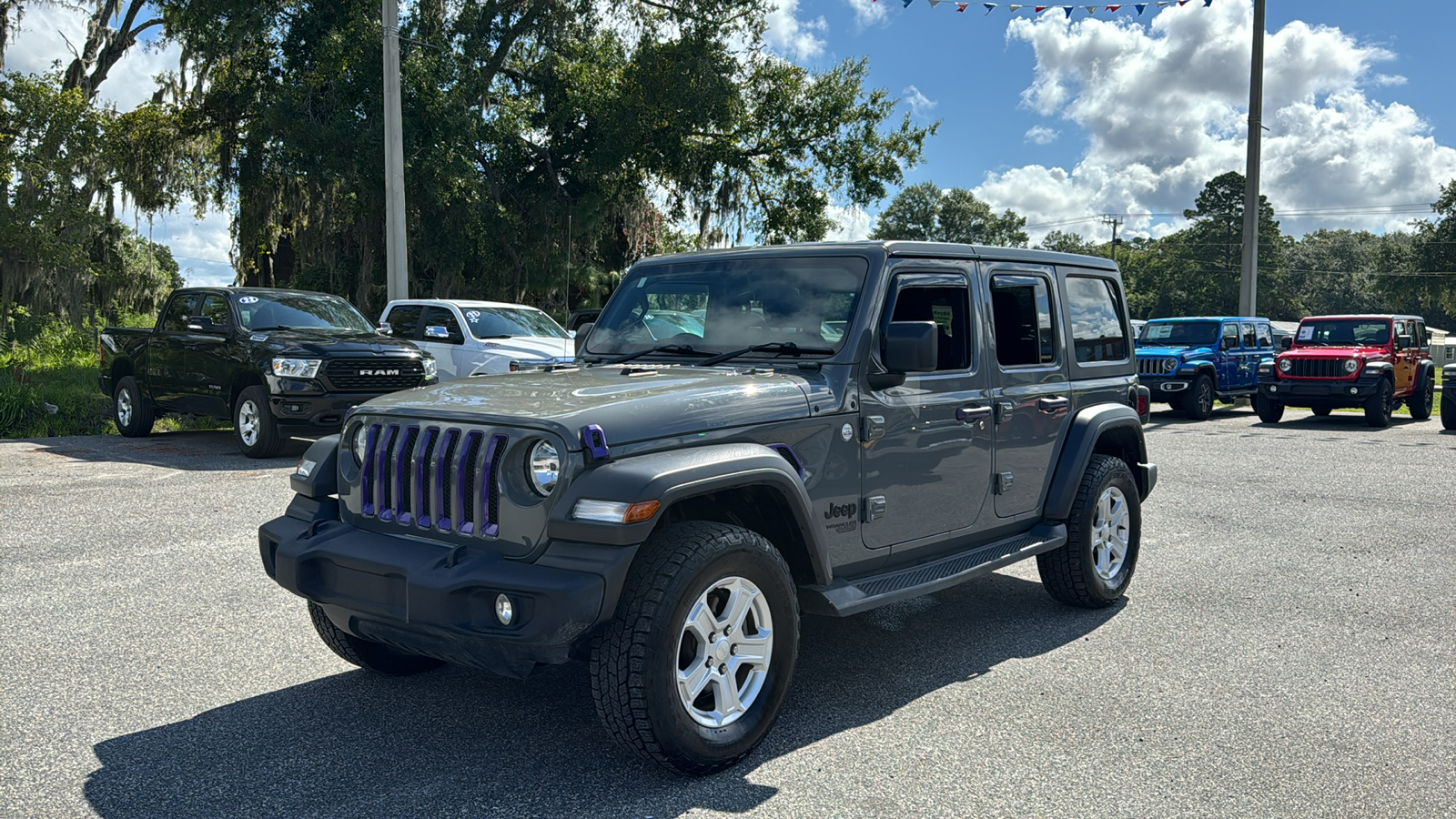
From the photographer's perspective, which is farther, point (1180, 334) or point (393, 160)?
point (1180, 334)

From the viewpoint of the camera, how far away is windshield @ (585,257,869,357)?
4.51 meters

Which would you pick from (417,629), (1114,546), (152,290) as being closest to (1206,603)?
(1114,546)

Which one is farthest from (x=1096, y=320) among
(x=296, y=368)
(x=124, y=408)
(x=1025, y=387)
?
(x=124, y=408)

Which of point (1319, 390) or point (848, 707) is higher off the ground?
point (1319, 390)

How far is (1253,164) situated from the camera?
24.4m

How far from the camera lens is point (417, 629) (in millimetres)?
3471

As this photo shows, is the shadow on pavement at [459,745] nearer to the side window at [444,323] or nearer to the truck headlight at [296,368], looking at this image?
the truck headlight at [296,368]

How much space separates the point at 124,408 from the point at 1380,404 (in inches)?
735

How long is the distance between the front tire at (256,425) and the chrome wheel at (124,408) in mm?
2357

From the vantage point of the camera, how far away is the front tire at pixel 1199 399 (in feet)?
61.3

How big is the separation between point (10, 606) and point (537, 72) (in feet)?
65.9

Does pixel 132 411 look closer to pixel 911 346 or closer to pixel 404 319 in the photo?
pixel 404 319

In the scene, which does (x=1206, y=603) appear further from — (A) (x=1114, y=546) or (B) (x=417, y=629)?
(B) (x=417, y=629)

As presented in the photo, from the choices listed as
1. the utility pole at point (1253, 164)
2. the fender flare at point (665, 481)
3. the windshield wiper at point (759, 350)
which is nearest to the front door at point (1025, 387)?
the windshield wiper at point (759, 350)
